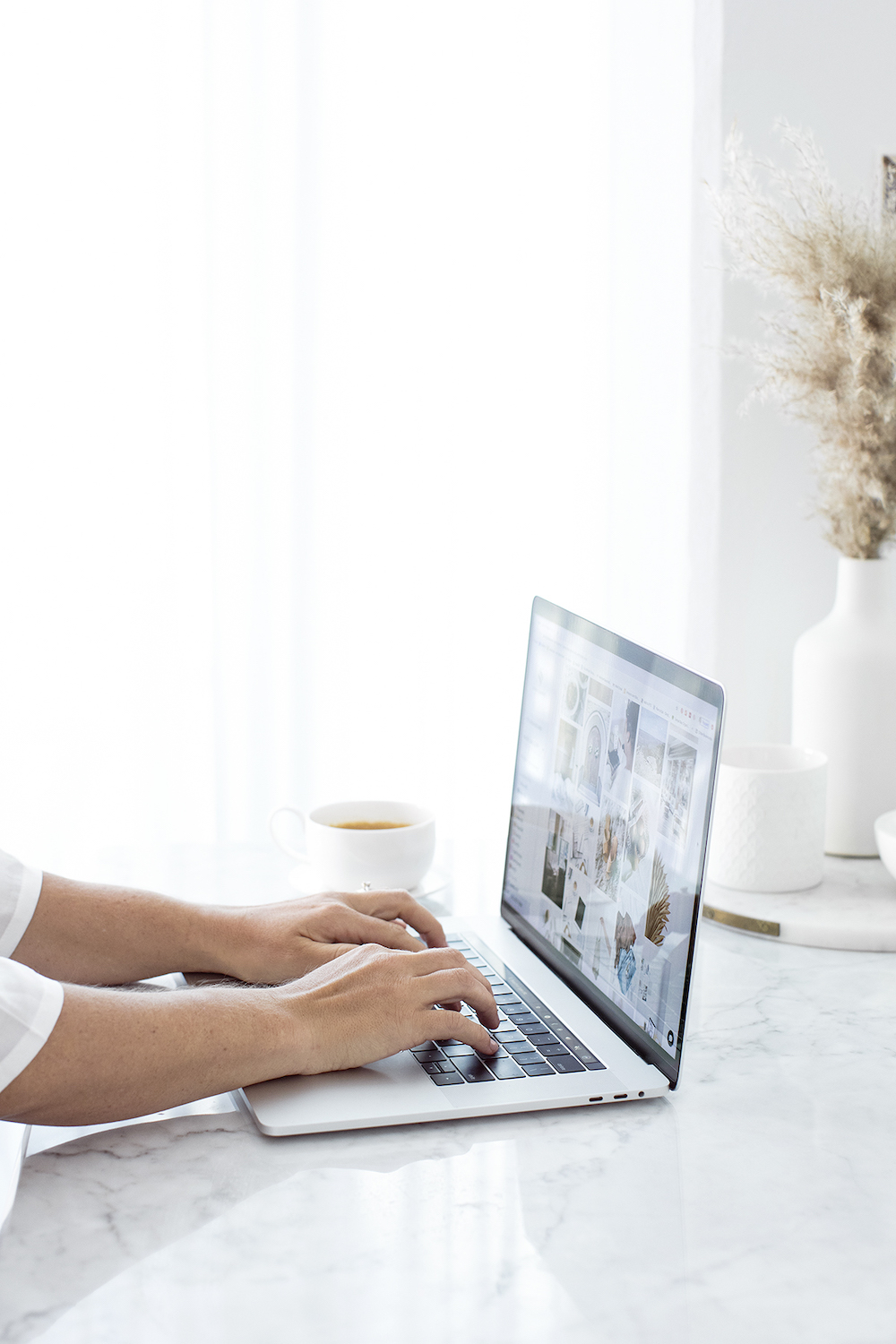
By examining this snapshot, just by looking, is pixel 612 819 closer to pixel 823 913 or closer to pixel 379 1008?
pixel 379 1008

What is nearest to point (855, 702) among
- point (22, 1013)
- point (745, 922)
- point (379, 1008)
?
point (745, 922)

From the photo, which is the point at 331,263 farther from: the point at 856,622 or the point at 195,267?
the point at 856,622

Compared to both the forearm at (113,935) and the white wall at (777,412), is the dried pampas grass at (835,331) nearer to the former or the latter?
the white wall at (777,412)

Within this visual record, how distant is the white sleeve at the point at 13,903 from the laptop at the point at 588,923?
0.90ft

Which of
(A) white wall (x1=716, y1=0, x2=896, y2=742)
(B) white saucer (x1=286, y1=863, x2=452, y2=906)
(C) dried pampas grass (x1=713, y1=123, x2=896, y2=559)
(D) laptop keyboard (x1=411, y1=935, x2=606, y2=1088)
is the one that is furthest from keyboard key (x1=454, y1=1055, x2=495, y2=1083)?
(A) white wall (x1=716, y1=0, x2=896, y2=742)

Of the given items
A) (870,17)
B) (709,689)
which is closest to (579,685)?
(709,689)

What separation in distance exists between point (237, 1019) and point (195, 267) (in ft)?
4.76

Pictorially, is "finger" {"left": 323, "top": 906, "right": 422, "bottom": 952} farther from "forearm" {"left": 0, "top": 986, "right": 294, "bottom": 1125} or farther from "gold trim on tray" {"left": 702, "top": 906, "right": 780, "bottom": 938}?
"gold trim on tray" {"left": 702, "top": 906, "right": 780, "bottom": 938}

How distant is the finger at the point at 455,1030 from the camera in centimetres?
85

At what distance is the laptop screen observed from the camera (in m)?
0.84

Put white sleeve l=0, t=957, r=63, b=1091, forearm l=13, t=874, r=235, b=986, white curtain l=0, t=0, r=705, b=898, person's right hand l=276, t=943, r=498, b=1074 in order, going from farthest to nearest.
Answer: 1. white curtain l=0, t=0, r=705, b=898
2. forearm l=13, t=874, r=235, b=986
3. person's right hand l=276, t=943, r=498, b=1074
4. white sleeve l=0, t=957, r=63, b=1091

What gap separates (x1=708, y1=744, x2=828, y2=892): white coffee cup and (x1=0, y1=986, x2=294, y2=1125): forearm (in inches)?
22.3

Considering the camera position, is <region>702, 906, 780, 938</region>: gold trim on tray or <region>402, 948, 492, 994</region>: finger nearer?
<region>402, 948, 492, 994</region>: finger

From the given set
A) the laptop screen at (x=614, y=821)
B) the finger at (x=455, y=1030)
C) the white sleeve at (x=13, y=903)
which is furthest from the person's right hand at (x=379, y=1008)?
the white sleeve at (x=13, y=903)
